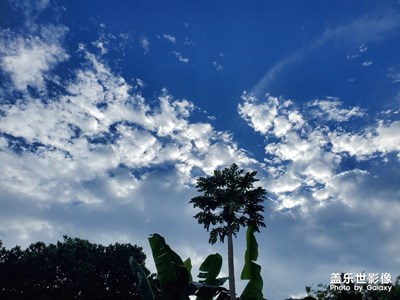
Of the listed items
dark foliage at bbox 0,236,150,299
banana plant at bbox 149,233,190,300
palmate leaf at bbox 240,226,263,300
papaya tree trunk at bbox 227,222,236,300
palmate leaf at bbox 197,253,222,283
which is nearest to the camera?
palmate leaf at bbox 240,226,263,300

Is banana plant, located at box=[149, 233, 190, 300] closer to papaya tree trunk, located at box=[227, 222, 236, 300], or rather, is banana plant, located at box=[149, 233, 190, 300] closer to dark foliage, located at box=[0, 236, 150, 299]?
papaya tree trunk, located at box=[227, 222, 236, 300]

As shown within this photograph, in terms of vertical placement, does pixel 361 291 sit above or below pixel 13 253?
below

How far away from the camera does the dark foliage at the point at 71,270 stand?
37.3 meters

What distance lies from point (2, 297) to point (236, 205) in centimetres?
2840

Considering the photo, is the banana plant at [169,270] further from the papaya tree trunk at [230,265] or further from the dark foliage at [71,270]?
the dark foliage at [71,270]

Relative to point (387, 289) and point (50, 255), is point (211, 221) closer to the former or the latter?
point (387, 289)

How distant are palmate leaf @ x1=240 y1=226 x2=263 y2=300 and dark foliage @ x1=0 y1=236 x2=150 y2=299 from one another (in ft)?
89.0

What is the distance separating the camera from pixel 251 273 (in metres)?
14.8


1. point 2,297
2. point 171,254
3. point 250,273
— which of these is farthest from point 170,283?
point 2,297

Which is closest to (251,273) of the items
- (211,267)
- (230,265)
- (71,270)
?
(211,267)

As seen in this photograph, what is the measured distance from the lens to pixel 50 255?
41.5 meters

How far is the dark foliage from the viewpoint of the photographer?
122 ft

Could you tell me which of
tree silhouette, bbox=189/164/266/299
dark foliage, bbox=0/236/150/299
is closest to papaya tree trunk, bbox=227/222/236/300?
tree silhouette, bbox=189/164/266/299

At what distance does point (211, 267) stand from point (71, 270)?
28794mm
